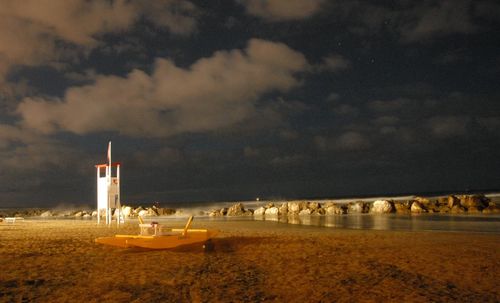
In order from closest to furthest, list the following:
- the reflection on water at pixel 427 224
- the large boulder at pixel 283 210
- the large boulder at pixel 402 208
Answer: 1. the reflection on water at pixel 427 224
2. the large boulder at pixel 402 208
3. the large boulder at pixel 283 210

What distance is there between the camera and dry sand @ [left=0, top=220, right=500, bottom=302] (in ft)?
29.1

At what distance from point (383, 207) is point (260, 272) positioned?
112ft

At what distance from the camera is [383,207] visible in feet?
140

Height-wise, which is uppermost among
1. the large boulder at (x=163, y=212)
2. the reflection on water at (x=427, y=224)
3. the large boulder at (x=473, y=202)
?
the large boulder at (x=473, y=202)

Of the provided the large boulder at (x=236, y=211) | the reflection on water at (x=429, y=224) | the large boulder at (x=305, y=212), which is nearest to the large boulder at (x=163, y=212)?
the large boulder at (x=236, y=211)

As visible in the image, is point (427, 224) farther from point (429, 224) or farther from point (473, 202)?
point (473, 202)

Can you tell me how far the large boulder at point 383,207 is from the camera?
1671 inches

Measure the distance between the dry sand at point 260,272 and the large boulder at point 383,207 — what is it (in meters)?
25.2

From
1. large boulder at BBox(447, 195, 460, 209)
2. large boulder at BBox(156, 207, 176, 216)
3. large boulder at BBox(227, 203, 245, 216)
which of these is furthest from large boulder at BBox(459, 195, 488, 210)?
large boulder at BBox(156, 207, 176, 216)

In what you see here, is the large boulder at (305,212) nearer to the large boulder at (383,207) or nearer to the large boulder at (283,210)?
the large boulder at (283,210)

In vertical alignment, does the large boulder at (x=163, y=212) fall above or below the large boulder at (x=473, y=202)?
below

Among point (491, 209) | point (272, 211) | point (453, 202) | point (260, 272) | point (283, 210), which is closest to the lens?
point (260, 272)

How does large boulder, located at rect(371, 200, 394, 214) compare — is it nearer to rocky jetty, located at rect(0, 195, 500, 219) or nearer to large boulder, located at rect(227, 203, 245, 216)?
rocky jetty, located at rect(0, 195, 500, 219)

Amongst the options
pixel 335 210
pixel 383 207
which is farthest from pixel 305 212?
pixel 383 207
